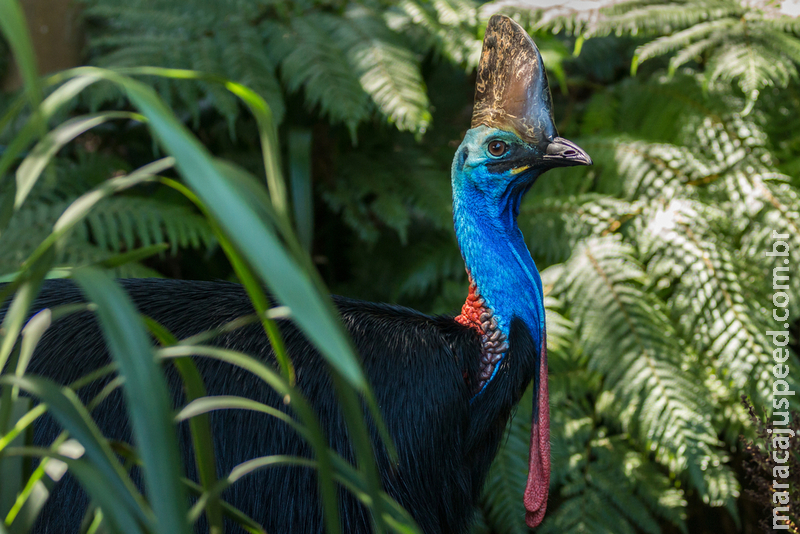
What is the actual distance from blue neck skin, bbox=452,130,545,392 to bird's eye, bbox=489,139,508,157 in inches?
1.2

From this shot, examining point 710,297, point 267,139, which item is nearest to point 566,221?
point 710,297

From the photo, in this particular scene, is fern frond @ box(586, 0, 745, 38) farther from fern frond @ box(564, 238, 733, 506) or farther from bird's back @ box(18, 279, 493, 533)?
bird's back @ box(18, 279, 493, 533)

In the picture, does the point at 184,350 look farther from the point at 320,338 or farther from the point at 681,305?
the point at 681,305

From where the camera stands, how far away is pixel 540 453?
51.1 inches

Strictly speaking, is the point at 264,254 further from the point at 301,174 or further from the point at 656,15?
the point at 656,15

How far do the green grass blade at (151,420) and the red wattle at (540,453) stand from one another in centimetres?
87

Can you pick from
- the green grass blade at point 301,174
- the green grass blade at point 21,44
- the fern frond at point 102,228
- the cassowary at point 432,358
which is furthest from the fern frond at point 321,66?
the green grass blade at point 21,44

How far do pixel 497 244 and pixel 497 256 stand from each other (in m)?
0.02

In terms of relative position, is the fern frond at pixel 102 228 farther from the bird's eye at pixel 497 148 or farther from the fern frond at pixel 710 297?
the fern frond at pixel 710 297

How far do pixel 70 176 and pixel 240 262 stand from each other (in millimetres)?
1748

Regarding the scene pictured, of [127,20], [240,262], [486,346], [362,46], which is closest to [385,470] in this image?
[486,346]

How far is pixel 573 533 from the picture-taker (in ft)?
5.65

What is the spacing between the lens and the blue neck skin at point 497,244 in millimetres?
1251

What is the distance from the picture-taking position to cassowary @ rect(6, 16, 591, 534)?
3.76ft
